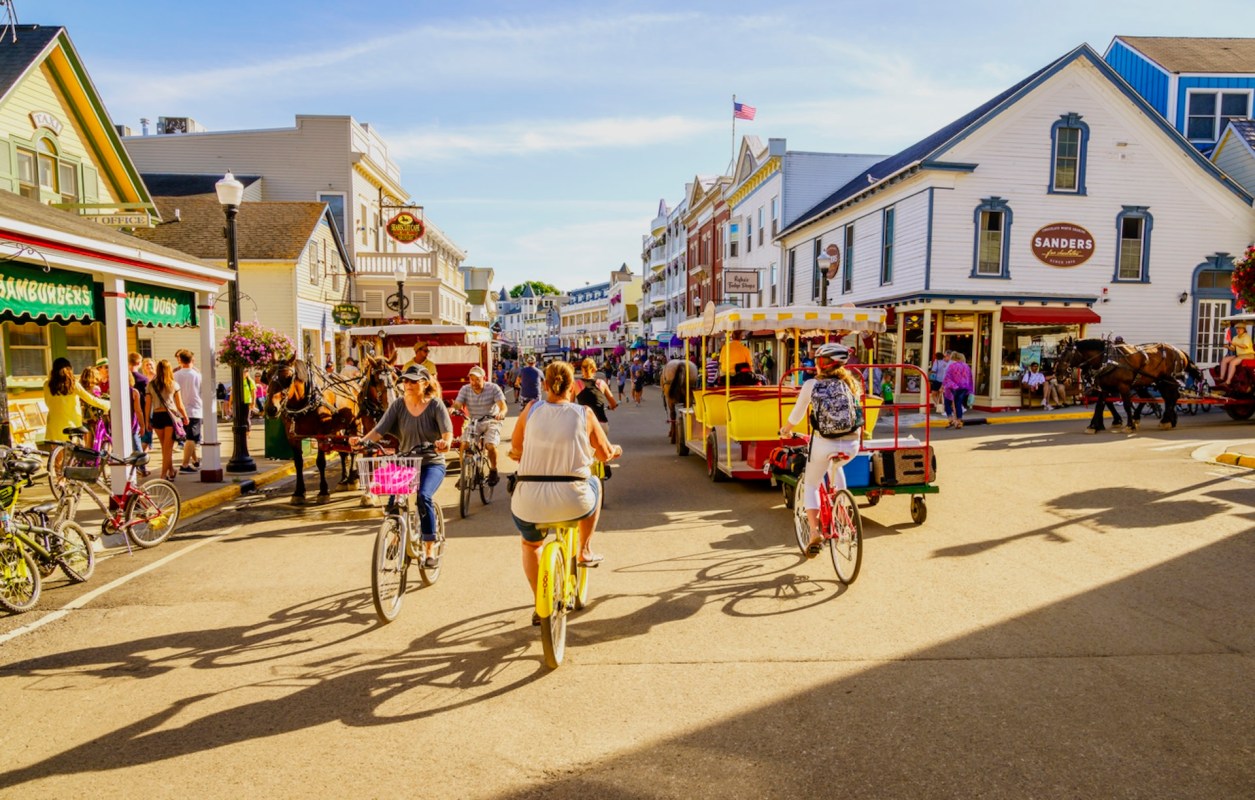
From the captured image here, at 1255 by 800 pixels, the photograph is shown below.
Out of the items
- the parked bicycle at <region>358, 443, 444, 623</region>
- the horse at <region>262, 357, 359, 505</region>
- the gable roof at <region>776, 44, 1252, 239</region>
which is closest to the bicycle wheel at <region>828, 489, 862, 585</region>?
the parked bicycle at <region>358, 443, 444, 623</region>

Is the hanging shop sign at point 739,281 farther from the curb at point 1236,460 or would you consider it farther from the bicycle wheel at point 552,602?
the bicycle wheel at point 552,602

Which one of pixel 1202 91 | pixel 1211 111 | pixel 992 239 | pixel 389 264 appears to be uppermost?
pixel 1202 91

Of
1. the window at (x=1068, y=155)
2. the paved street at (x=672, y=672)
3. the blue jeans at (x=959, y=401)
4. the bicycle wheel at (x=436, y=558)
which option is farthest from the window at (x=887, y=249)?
the bicycle wheel at (x=436, y=558)

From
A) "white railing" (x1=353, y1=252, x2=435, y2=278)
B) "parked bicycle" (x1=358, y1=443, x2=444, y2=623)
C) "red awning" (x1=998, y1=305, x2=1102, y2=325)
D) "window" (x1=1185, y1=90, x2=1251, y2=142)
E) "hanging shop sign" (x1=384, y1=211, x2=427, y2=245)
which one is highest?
"window" (x1=1185, y1=90, x2=1251, y2=142)

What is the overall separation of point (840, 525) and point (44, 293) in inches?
328

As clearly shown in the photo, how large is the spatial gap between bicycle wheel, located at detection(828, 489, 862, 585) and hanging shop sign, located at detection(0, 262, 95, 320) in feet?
26.2

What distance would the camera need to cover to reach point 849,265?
1130 inches

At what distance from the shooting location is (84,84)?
51.4 ft

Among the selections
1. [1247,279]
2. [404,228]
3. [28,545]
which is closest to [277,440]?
[28,545]

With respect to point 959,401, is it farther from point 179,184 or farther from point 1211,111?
point 179,184

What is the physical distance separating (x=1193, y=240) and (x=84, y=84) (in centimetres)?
2893

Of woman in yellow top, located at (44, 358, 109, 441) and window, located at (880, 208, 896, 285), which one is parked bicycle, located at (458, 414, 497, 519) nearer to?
woman in yellow top, located at (44, 358, 109, 441)

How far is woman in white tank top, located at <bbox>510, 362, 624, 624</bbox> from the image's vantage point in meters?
5.07

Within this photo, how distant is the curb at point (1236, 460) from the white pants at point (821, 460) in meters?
9.13
